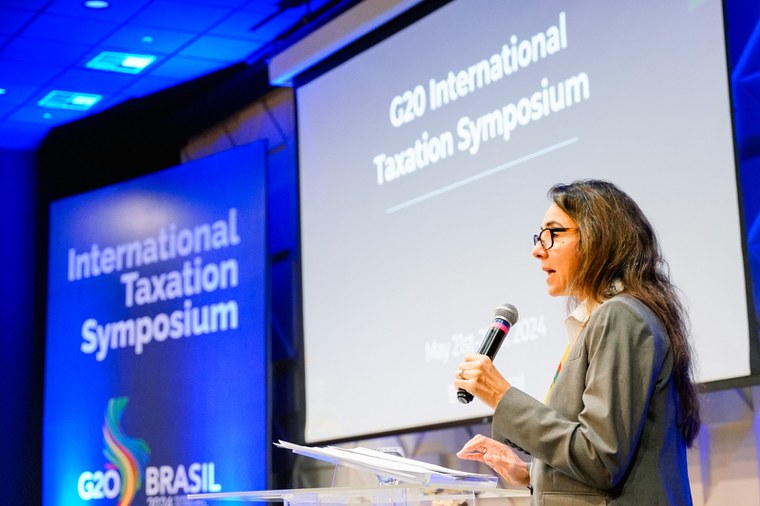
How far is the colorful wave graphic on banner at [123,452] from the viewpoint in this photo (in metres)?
5.90

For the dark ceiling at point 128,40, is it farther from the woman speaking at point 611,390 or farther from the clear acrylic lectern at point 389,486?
the woman speaking at point 611,390

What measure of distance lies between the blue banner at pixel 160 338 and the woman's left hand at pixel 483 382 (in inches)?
145

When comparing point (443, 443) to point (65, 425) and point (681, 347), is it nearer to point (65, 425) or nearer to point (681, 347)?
point (65, 425)

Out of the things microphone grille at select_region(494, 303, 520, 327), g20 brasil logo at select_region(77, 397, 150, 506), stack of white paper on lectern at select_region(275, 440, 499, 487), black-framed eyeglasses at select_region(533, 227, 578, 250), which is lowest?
g20 brasil logo at select_region(77, 397, 150, 506)

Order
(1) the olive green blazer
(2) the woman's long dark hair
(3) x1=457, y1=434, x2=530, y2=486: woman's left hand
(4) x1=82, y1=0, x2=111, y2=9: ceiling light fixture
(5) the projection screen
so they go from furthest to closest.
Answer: (4) x1=82, y1=0, x2=111, y2=9: ceiling light fixture → (5) the projection screen → (3) x1=457, y1=434, x2=530, y2=486: woman's left hand → (2) the woman's long dark hair → (1) the olive green blazer

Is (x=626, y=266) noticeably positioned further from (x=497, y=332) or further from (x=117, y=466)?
(x=117, y=466)

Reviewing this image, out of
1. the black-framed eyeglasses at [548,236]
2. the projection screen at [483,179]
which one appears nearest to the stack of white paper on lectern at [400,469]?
the black-framed eyeglasses at [548,236]

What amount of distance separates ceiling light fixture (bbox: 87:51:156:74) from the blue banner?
2.11 ft

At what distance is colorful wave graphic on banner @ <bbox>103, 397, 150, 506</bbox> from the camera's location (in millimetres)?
5902

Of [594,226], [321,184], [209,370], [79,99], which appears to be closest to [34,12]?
[79,99]

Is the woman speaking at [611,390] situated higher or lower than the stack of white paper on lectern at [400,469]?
higher

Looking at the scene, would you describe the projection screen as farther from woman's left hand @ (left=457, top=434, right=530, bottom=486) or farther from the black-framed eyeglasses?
Answer: the black-framed eyeglasses

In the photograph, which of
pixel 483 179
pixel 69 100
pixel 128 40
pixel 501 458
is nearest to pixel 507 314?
pixel 501 458

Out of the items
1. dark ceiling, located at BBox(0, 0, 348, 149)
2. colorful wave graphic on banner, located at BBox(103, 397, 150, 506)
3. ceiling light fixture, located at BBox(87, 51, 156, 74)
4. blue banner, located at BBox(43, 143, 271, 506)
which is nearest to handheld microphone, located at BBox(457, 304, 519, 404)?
blue banner, located at BBox(43, 143, 271, 506)
